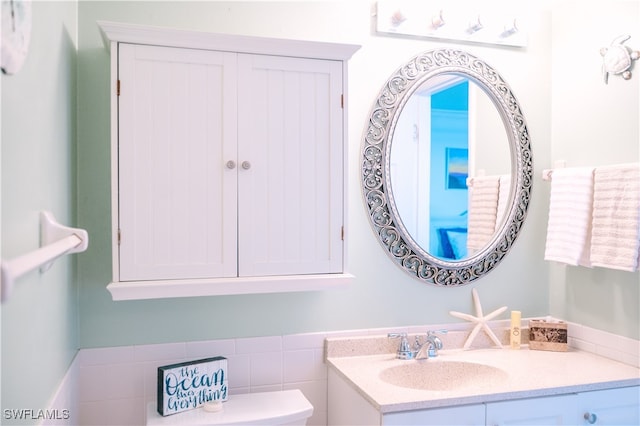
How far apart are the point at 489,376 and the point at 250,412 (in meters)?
0.87

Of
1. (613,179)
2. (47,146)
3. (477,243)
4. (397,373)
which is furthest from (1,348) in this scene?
(613,179)

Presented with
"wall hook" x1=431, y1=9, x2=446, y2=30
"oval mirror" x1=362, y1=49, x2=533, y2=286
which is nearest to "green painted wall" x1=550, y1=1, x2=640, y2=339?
"oval mirror" x1=362, y1=49, x2=533, y2=286

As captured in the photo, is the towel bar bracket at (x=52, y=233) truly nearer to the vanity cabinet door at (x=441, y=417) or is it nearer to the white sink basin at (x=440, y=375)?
the vanity cabinet door at (x=441, y=417)

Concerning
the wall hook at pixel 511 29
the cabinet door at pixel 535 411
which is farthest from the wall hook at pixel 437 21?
the cabinet door at pixel 535 411

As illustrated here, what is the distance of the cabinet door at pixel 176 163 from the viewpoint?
1642 mm

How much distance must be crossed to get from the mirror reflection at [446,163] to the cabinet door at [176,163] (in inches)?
28.9

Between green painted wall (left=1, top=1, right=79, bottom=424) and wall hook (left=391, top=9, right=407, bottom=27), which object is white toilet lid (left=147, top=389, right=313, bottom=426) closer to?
green painted wall (left=1, top=1, right=79, bottom=424)

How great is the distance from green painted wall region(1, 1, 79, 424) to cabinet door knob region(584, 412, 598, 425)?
1.64 m

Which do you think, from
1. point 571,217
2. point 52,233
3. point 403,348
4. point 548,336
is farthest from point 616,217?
point 52,233

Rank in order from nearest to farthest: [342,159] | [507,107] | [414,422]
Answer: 1. [414,422]
2. [342,159]
3. [507,107]

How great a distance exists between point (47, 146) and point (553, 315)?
2080 millimetres

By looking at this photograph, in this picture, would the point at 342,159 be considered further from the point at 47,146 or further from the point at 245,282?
the point at 47,146

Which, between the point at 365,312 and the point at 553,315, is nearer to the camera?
the point at 365,312

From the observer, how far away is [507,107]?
230 cm
